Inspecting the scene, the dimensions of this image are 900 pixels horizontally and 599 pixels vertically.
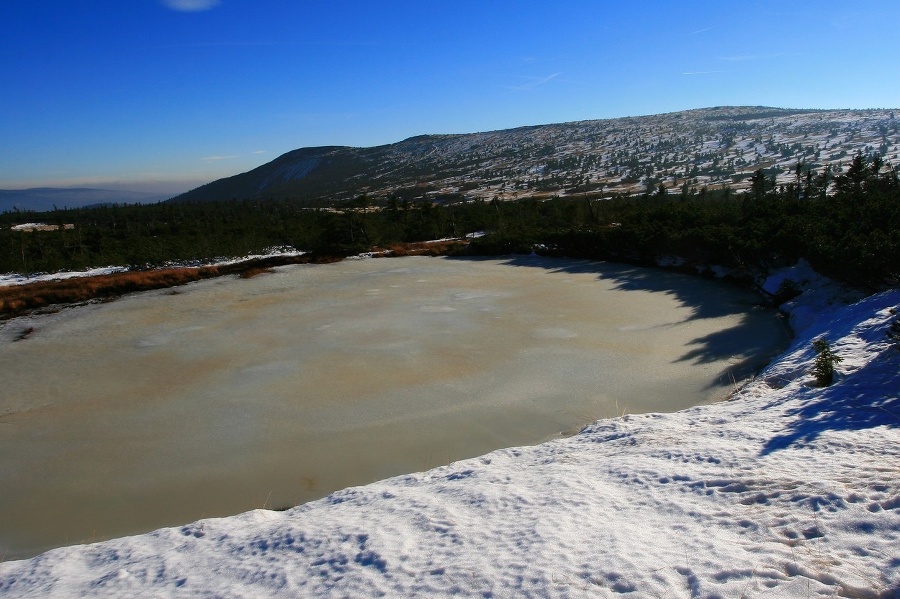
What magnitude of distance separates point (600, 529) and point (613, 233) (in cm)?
2451

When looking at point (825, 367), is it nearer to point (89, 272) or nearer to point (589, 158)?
point (89, 272)

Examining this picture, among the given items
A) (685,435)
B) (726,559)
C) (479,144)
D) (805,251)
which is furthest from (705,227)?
(479,144)

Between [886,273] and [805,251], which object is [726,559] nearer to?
[886,273]

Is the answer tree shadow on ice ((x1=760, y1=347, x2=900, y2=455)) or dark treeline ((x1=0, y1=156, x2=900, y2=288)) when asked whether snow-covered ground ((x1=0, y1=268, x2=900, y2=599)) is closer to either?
tree shadow on ice ((x1=760, y1=347, x2=900, y2=455))

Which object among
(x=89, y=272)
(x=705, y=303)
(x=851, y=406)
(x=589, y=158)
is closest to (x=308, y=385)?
(x=851, y=406)

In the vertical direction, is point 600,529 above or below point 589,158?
below

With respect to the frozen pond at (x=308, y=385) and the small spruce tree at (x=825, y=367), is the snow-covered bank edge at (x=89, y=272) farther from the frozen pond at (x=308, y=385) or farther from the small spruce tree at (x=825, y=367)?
the small spruce tree at (x=825, y=367)

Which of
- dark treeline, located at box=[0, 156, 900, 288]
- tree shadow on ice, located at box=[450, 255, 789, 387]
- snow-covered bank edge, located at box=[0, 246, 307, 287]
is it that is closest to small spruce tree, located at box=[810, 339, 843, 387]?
tree shadow on ice, located at box=[450, 255, 789, 387]

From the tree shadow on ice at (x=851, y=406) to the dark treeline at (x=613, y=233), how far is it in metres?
6.66

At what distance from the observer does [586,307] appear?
18.4 meters

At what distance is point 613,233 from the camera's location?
27.9 m

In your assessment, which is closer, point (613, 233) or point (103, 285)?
point (103, 285)

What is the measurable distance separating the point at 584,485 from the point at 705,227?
21.2 m

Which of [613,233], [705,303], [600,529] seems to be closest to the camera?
[600,529]
